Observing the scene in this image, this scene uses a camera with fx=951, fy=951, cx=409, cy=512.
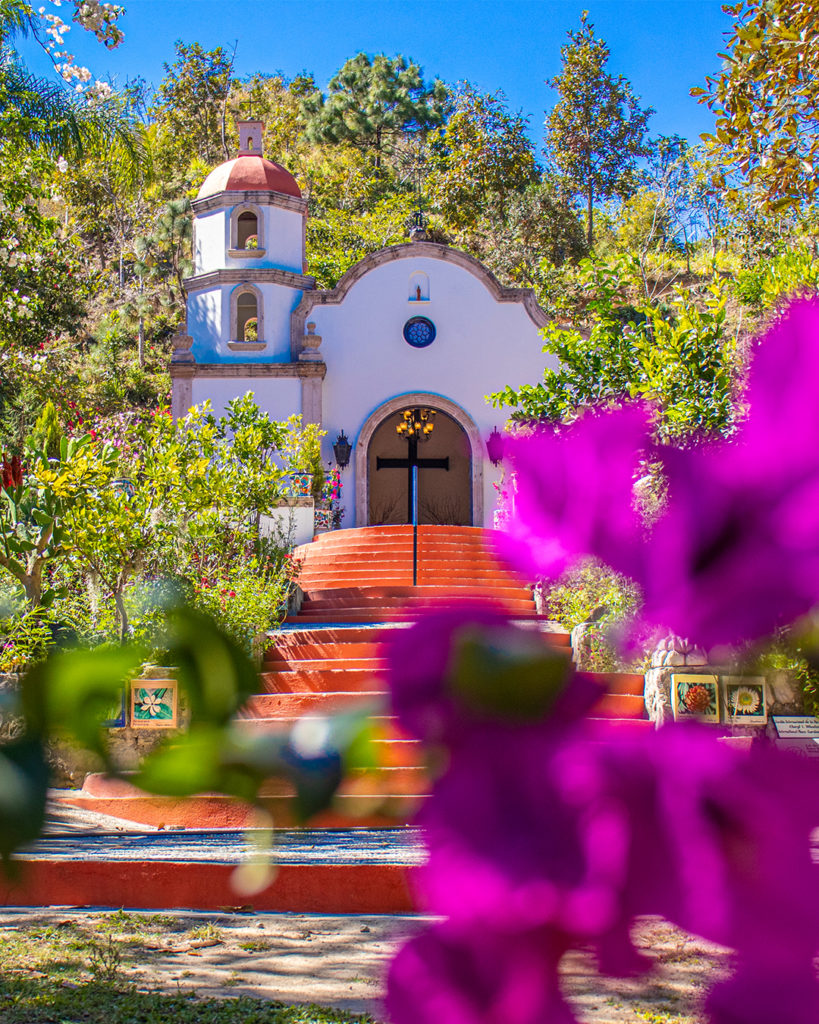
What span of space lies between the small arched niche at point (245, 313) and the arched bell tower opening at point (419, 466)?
2.93 meters

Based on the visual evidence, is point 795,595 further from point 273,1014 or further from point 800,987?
point 273,1014

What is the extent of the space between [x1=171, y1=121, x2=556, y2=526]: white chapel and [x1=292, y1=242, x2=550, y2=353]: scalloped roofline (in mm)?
25

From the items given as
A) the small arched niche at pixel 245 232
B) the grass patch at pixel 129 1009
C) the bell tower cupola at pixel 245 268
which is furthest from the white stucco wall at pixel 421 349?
the grass patch at pixel 129 1009

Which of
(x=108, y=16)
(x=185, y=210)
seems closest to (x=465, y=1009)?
(x=108, y=16)

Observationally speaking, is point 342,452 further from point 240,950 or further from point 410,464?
point 240,950

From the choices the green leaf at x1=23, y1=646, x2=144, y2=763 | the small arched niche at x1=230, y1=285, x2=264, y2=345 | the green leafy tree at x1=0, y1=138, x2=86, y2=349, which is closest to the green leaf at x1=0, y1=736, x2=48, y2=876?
the green leaf at x1=23, y1=646, x2=144, y2=763

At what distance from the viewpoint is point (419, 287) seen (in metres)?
19.1

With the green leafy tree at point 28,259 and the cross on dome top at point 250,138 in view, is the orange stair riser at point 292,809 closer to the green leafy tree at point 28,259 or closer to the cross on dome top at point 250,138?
the green leafy tree at point 28,259

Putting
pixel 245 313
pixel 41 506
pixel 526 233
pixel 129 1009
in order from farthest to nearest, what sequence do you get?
pixel 526 233, pixel 245 313, pixel 129 1009, pixel 41 506

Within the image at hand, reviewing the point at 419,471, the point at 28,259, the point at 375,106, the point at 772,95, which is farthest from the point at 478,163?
the point at 772,95

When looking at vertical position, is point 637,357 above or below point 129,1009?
above

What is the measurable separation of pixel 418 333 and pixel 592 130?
15.9m

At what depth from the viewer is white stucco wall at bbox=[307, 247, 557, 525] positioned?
19094 mm

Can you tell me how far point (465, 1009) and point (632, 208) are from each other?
33098 millimetres
